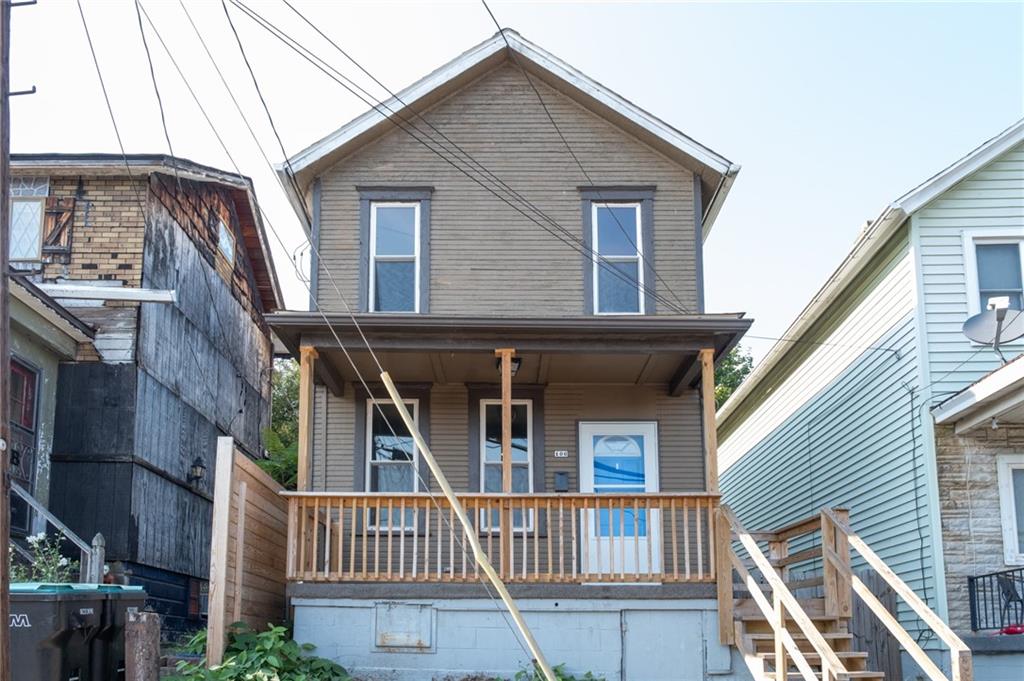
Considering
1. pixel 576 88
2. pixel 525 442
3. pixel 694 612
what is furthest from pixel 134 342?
pixel 694 612

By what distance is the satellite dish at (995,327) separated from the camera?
12.9 meters

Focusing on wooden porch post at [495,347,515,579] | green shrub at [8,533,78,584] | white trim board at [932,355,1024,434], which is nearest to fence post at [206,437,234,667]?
green shrub at [8,533,78,584]

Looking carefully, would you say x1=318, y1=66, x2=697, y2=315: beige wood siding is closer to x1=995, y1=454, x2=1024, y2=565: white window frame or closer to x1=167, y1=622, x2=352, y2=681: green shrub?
x1=995, y1=454, x2=1024, y2=565: white window frame

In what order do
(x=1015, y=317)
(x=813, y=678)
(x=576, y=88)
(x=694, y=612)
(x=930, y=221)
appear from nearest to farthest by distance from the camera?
(x=813, y=678)
(x=694, y=612)
(x=1015, y=317)
(x=930, y=221)
(x=576, y=88)

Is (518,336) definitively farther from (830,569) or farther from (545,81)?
(545,81)

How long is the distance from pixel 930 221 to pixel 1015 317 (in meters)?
1.72

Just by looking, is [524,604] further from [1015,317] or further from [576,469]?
[1015,317]

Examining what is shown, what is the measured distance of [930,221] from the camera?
1413 centimetres

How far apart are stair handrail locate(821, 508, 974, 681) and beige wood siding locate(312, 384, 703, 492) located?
10.4 feet

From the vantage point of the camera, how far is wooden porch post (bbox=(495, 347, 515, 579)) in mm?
12148

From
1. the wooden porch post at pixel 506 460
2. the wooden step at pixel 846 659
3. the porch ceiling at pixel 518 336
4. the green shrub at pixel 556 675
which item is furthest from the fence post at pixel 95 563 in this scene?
the wooden step at pixel 846 659

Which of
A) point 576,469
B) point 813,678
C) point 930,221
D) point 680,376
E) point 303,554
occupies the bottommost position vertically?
point 813,678

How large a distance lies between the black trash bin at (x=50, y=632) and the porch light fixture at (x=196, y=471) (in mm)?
9587

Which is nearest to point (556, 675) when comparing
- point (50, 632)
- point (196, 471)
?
point (50, 632)
